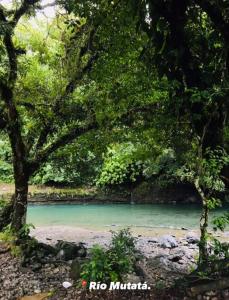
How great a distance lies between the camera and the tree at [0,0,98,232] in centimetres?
711

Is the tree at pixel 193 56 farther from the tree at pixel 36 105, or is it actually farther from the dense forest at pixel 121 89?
the tree at pixel 36 105

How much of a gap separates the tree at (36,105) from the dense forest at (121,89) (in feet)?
0.07

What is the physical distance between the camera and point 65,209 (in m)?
20.5

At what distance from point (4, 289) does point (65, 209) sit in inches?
594

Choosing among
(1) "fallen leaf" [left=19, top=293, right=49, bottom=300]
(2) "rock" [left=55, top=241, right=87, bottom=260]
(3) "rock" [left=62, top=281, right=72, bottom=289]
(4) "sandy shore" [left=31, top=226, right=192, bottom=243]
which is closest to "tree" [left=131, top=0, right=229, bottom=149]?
(3) "rock" [left=62, top=281, right=72, bottom=289]

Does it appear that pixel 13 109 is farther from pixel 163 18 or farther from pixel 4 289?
pixel 163 18

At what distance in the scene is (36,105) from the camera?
7.65 m

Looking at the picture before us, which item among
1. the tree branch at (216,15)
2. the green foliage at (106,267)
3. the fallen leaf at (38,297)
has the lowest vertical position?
the fallen leaf at (38,297)

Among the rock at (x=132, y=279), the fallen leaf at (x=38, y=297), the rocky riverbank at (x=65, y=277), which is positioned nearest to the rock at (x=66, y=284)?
the rocky riverbank at (x=65, y=277)

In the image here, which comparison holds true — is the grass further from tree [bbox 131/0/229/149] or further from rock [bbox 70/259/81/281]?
tree [bbox 131/0/229/149]

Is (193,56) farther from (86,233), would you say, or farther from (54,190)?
(54,190)

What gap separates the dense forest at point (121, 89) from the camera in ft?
13.8

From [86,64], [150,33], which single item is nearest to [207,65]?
[150,33]

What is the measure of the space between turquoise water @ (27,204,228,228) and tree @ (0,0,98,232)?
7961mm
